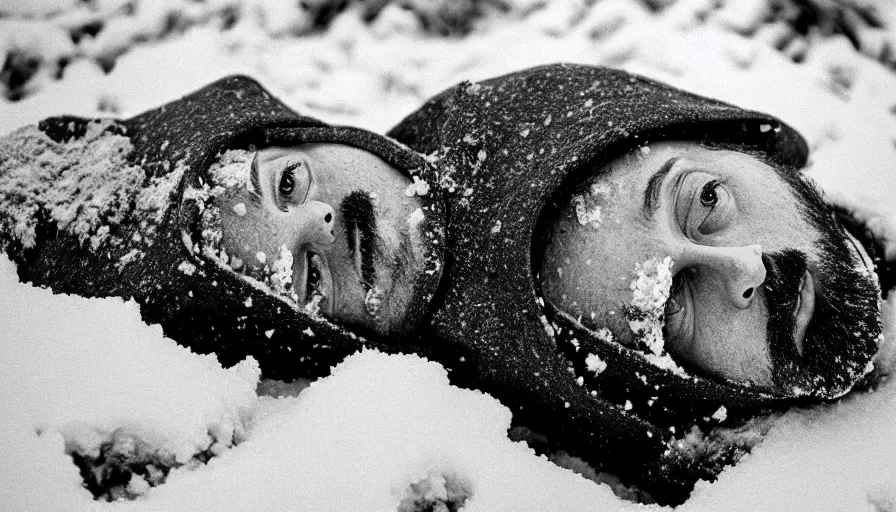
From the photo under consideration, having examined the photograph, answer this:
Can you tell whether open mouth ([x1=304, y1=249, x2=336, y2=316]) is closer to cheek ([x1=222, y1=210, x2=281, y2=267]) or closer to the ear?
cheek ([x1=222, y1=210, x2=281, y2=267])

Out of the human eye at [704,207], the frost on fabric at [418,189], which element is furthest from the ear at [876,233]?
the frost on fabric at [418,189]

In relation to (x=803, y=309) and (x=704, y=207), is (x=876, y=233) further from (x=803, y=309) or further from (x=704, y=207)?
(x=704, y=207)

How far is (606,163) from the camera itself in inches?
47.8

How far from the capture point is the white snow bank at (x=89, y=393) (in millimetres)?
980

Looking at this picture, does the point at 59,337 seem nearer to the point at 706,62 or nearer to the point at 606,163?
the point at 606,163

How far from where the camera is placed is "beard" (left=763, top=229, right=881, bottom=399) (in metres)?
1.22

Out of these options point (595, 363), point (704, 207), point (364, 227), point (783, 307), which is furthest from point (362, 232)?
point (783, 307)

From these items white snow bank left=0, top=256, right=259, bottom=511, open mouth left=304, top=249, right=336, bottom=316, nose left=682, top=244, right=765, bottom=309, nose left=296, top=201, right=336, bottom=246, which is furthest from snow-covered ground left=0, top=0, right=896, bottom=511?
nose left=682, top=244, right=765, bottom=309

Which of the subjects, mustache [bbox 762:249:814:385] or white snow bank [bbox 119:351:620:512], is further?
mustache [bbox 762:249:814:385]

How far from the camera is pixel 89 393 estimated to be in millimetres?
1038

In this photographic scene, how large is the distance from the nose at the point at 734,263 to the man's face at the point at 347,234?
0.45 meters

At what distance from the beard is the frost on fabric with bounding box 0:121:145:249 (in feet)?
3.57

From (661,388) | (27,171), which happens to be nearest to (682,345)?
(661,388)

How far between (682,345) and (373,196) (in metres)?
0.58
